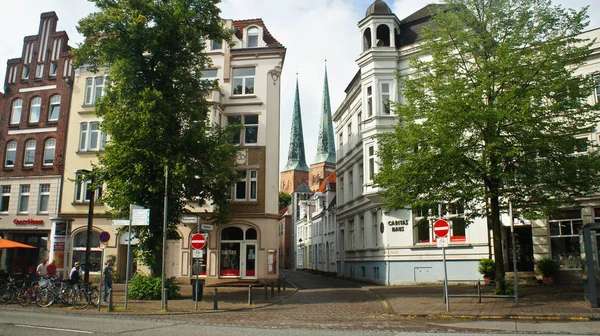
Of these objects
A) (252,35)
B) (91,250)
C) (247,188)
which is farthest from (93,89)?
(247,188)

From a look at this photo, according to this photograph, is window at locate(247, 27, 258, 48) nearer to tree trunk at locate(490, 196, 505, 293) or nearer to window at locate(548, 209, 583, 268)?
tree trunk at locate(490, 196, 505, 293)

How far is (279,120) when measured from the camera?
99.4 feet

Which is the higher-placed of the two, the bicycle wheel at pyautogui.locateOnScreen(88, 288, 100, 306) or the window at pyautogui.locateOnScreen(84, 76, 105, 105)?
the window at pyautogui.locateOnScreen(84, 76, 105, 105)

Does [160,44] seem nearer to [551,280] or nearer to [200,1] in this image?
[200,1]

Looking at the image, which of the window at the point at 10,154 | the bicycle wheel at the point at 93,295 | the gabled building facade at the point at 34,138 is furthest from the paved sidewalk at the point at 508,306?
the window at the point at 10,154

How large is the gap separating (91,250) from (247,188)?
1048cm

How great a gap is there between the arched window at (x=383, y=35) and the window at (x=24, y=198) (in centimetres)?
2462

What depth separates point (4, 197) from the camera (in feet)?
108

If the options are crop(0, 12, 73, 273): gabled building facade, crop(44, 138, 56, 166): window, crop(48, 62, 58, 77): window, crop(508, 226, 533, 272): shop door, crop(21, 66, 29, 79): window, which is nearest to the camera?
crop(508, 226, 533, 272): shop door

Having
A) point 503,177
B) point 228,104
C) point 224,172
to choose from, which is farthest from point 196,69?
point 503,177

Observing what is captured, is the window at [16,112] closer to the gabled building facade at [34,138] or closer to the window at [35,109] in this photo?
the gabled building facade at [34,138]

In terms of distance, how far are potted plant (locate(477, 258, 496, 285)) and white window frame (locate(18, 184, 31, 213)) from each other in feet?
91.2

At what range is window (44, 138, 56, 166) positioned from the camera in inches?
1282

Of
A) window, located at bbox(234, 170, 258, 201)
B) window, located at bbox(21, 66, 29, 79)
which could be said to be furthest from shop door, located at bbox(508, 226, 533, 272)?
window, located at bbox(21, 66, 29, 79)
